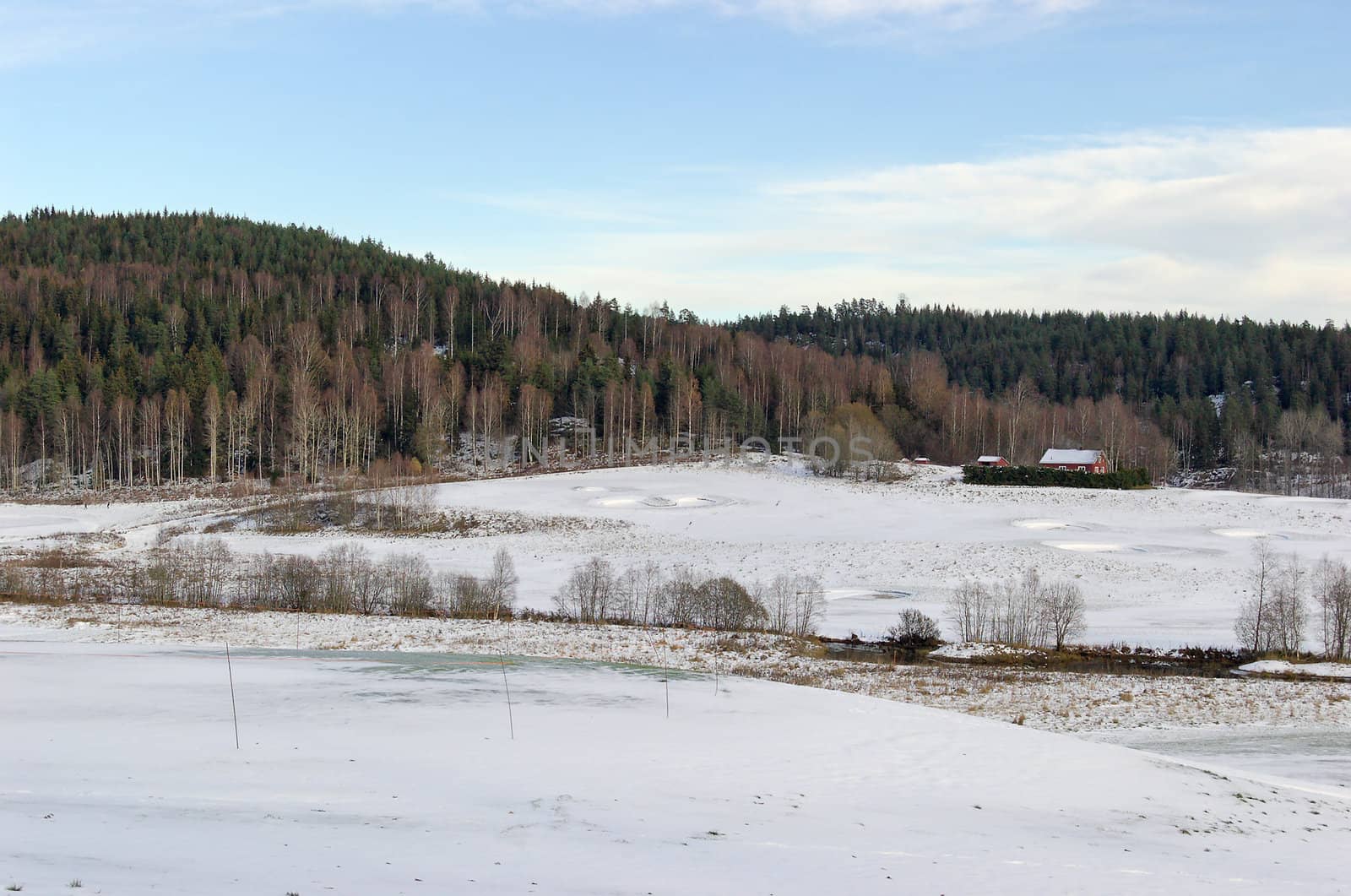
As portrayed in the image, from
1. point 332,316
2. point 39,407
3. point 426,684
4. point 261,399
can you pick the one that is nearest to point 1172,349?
point 332,316

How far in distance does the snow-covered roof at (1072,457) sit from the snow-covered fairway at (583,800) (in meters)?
72.8

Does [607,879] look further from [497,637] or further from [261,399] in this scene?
[261,399]

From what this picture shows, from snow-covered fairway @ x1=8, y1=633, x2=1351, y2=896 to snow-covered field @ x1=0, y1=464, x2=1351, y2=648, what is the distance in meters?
20.2

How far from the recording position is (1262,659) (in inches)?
1266

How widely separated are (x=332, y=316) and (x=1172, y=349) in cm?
13513

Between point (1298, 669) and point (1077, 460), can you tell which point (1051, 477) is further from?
point (1298, 669)

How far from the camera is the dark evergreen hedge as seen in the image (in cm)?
7231

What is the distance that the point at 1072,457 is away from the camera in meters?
87.2

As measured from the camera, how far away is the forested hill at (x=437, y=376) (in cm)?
9075

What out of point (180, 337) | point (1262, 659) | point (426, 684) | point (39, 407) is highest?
point (180, 337)

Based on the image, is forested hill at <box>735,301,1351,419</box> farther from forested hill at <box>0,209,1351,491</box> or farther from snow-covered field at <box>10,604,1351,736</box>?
snow-covered field at <box>10,604,1351,736</box>

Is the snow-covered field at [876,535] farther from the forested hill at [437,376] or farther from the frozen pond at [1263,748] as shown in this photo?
the forested hill at [437,376]

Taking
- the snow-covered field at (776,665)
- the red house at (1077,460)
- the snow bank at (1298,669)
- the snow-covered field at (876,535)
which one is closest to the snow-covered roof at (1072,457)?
the red house at (1077,460)

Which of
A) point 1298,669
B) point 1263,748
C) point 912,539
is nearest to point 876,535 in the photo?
point 912,539
